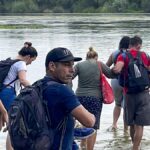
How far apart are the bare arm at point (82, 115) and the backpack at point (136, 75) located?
11.5 ft

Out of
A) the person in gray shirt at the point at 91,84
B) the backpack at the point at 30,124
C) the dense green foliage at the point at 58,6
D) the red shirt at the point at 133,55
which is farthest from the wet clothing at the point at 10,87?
the dense green foliage at the point at 58,6

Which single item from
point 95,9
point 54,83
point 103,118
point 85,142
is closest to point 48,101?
point 54,83

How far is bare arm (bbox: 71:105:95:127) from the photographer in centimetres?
436

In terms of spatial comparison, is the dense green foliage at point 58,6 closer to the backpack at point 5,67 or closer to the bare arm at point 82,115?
the backpack at point 5,67

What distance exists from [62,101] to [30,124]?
0.91ft

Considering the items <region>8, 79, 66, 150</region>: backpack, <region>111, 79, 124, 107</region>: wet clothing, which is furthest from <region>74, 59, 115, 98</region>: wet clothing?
<region>8, 79, 66, 150</region>: backpack

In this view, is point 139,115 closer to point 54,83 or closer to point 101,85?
point 101,85

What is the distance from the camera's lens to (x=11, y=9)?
11581 centimetres

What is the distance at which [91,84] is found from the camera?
26.7 feet

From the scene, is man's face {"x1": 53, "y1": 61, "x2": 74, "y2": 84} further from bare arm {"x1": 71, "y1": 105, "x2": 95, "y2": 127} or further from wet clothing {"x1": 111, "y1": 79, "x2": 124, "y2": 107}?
wet clothing {"x1": 111, "y1": 79, "x2": 124, "y2": 107}

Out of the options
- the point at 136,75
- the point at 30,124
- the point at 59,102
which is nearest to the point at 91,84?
the point at 136,75

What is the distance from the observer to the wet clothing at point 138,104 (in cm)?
799

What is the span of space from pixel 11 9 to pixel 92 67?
10912 cm

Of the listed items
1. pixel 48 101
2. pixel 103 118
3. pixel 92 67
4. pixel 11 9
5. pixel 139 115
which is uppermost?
pixel 48 101
